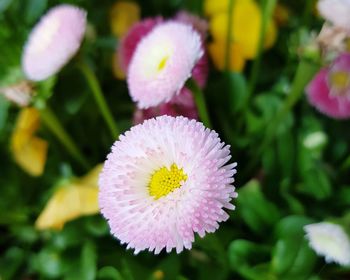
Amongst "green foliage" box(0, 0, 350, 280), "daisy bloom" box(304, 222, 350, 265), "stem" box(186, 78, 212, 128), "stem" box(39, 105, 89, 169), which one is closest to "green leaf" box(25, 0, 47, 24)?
"green foliage" box(0, 0, 350, 280)

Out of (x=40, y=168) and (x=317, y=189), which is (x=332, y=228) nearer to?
(x=317, y=189)

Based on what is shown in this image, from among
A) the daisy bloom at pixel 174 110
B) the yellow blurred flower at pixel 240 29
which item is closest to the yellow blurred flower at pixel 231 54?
the yellow blurred flower at pixel 240 29

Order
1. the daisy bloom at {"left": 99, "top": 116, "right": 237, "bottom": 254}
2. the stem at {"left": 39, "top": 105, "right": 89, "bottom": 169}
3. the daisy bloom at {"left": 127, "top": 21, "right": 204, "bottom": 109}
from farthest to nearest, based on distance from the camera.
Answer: the stem at {"left": 39, "top": 105, "right": 89, "bottom": 169} < the daisy bloom at {"left": 127, "top": 21, "right": 204, "bottom": 109} < the daisy bloom at {"left": 99, "top": 116, "right": 237, "bottom": 254}

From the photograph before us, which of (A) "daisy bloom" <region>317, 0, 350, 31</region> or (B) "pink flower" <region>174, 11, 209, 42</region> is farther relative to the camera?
(B) "pink flower" <region>174, 11, 209, 42</region>

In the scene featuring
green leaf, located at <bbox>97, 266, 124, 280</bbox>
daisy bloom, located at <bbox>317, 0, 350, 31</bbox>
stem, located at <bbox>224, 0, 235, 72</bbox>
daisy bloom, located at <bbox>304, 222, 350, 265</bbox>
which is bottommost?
green leaf, located at <bbox>97, 266, 124, 280</bbox>

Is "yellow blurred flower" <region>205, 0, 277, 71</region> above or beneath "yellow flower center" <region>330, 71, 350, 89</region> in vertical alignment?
above

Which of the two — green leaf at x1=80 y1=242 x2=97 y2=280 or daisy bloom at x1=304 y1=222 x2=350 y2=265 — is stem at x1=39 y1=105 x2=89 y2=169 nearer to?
green leaf at x1=80 y1=242 x2=97 y2=280

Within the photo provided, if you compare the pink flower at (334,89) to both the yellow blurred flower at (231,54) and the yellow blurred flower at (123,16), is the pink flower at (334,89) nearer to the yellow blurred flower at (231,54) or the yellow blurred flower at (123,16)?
the yellow blurred flower at (231,54)

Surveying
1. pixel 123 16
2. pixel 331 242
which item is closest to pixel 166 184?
pixel 331 242
